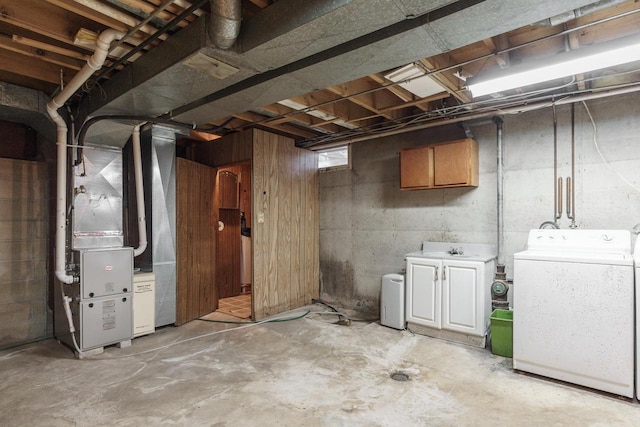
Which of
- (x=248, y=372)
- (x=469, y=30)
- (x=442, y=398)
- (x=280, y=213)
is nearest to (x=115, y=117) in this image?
(x=280, y=213)

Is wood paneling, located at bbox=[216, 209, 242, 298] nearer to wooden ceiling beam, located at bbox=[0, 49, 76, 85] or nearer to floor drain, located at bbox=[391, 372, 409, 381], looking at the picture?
wooden ceiling beam, located at bbox=[0, 49, 76, 85]

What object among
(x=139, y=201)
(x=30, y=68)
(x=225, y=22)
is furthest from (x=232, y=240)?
Result: (x=225, y=22)

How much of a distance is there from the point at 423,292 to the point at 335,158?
8.53ft

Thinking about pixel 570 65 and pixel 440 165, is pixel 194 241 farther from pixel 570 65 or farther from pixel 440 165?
pixel 570 65

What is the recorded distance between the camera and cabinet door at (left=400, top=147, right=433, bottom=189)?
4117 mm

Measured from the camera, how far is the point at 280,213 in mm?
5000

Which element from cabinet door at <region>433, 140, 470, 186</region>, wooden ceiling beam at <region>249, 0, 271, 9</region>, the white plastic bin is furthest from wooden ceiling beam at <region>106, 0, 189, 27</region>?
the white plastic bin

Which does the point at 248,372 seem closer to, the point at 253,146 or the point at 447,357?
the point at 447,357

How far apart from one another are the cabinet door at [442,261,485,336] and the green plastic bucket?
0.19 m

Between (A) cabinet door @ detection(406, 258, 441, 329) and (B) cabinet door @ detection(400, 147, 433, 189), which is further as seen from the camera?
(B) cabinet door @ detection(400, 147, 433, 189)

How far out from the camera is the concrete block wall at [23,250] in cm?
371

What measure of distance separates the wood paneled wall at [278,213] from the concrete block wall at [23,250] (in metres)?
2.13

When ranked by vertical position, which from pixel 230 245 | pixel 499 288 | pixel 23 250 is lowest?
pixel 499 288

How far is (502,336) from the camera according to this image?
11.0 ft
